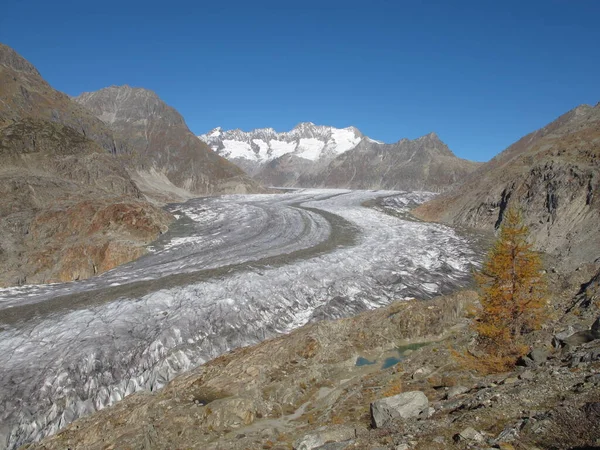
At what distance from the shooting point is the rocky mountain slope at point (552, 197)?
1196 inches

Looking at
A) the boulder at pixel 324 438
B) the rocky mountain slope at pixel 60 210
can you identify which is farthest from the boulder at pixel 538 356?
the rocky mountain slope at pixel 60 210

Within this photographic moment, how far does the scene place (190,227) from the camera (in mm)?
47094

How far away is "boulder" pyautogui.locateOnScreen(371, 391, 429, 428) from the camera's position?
9.55m

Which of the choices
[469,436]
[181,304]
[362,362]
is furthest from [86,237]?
[469,436]

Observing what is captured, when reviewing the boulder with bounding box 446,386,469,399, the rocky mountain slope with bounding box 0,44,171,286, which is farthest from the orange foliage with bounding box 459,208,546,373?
the rocky mountain slope with bounding box 0,44,171,286

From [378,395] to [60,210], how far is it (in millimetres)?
36461

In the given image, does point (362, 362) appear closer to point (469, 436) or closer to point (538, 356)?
point (538, 356)

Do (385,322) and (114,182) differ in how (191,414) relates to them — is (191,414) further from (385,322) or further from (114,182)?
(114,182)

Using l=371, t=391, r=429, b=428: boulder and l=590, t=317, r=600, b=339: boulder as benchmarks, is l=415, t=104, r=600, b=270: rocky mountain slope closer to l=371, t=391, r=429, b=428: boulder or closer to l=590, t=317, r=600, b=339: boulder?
l=590, t=317, r=600, b=339: boulder

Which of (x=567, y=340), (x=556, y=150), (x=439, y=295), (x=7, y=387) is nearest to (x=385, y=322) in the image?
(x=439, y=295)

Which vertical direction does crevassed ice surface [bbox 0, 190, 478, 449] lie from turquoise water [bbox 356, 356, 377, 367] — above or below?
above

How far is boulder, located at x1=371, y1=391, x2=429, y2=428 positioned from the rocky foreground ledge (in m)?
0.03

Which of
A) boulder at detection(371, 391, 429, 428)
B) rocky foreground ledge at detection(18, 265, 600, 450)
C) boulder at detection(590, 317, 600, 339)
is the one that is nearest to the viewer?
rocky foreground ledge at detection(18, 265, 600, 450)

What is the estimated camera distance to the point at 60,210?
124ft
